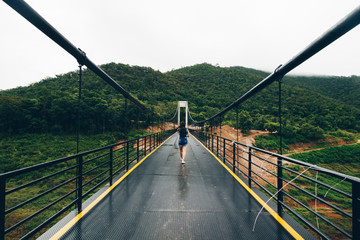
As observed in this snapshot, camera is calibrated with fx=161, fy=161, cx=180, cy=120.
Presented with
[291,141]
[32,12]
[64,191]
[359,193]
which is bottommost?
[64,191]

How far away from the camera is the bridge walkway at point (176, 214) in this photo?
1.89 metres

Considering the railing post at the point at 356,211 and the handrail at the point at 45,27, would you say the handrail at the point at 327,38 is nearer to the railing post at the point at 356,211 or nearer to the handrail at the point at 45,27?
the railing post at the point at 356,211

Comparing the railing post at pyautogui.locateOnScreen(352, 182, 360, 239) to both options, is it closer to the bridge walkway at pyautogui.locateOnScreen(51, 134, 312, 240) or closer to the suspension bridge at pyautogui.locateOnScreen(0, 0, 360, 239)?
the suspension bridge at pyautogui.locateOnScreen(0, 0, 360, 239)

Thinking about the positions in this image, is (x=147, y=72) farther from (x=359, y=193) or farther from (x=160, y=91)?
(x=359, y=193)

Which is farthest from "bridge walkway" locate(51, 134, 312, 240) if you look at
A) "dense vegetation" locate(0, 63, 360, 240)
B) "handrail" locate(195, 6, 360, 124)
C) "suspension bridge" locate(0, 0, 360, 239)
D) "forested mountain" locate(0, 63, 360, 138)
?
"dense vegetation" locate(0, 63, 360, 240)

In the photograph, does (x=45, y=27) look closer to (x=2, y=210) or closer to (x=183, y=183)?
(x=2, y=210)

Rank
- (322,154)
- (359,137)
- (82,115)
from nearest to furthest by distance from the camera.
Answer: (322,154)
(82,115)
(359,137)

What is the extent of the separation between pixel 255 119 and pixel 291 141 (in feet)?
25.3

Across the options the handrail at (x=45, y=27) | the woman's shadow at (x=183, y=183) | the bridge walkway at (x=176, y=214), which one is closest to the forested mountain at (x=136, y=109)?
the woman's shadow at (x=183, y=183)

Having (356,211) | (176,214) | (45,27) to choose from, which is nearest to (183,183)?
(176,214)

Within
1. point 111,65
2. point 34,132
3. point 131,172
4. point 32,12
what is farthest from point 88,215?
point 111,65

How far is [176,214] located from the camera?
7.57ft

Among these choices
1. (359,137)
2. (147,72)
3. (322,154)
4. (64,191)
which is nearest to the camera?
(64,191)

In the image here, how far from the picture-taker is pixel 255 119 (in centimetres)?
3397
